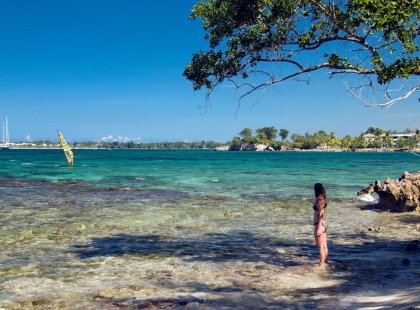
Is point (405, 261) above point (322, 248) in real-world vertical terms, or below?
below

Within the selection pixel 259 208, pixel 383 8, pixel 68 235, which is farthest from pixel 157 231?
pixel 383 8

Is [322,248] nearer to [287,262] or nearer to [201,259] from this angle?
[287,262]

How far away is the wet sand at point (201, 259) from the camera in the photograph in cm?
912

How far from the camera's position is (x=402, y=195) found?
72.8ft

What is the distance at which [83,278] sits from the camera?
10859mm

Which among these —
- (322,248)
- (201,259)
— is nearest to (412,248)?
(322,248)

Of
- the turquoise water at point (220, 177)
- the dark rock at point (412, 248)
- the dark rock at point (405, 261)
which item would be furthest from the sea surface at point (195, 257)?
the turquoise water at point (220, 177)

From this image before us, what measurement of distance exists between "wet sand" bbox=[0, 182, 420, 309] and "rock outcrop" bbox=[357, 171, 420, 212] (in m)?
1.14

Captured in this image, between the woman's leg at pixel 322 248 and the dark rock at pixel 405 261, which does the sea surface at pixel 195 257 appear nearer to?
the dark rock at pixel 405 261

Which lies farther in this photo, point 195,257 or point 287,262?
point 195,257

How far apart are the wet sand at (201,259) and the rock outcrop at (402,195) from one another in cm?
114

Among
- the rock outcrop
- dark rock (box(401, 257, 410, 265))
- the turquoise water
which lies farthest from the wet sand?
the turquoise water

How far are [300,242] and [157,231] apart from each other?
5.82 meters

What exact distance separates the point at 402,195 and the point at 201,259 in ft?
45.8
